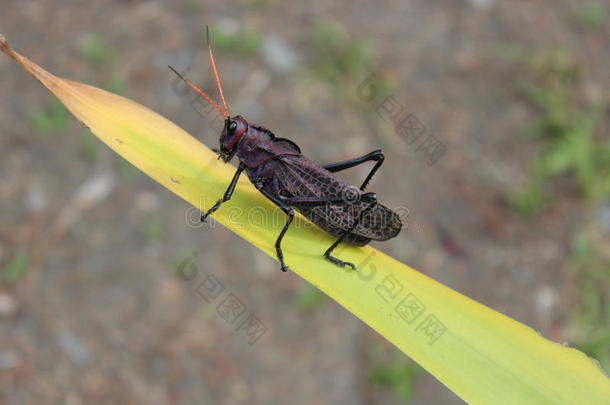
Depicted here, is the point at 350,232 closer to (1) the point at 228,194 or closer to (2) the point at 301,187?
(2) the point at 301,187

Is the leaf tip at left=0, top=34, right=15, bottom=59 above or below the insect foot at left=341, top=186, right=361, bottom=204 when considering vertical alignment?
above

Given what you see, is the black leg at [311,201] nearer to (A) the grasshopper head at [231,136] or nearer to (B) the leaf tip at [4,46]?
(A) the grasshopper head at [231,136]

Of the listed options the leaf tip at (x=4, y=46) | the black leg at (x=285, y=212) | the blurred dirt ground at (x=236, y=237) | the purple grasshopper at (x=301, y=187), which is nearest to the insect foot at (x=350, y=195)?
the purple grasshopper at (x=301, y=187)

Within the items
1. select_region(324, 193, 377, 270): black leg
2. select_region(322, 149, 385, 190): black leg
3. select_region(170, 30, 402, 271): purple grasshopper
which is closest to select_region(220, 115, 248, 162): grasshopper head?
select_region(170, 30, 402, 271): purple grasshopper

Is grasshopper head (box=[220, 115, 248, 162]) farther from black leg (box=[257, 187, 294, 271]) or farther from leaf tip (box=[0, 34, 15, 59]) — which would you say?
leaf tip (box=[0, 34, 15, 59])

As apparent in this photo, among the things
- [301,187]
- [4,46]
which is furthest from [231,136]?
[4,46]
